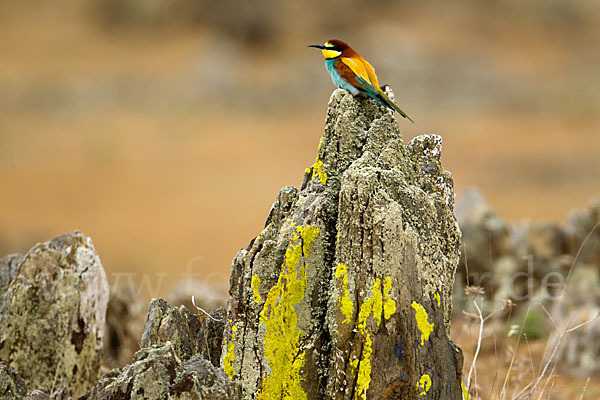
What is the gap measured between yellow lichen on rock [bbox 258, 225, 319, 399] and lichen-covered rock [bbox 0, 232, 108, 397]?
6.44 feet

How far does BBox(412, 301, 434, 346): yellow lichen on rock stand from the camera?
11.3 ft

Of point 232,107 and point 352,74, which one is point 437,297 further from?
point 232,107

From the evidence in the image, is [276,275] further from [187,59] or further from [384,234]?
[187,59]

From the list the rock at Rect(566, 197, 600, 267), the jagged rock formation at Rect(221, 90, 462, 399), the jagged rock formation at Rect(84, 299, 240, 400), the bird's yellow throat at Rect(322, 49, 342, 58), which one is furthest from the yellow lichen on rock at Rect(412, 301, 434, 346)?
the rock at Rect(566, 197, 600, 267)

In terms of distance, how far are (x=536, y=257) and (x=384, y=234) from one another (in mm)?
6593

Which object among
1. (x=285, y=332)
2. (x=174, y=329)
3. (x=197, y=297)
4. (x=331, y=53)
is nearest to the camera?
(x=285, y=332)

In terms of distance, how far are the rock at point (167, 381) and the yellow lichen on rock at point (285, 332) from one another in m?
0.29

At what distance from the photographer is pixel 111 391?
10.8 feet

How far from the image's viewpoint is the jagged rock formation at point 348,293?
341 centimetres

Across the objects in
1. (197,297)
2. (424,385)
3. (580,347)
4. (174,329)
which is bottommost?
(424,385)

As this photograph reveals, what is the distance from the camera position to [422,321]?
11.3 ft

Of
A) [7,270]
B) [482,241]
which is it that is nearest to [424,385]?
[7,270]

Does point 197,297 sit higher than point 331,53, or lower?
lower

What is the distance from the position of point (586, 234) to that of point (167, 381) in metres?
7.26
